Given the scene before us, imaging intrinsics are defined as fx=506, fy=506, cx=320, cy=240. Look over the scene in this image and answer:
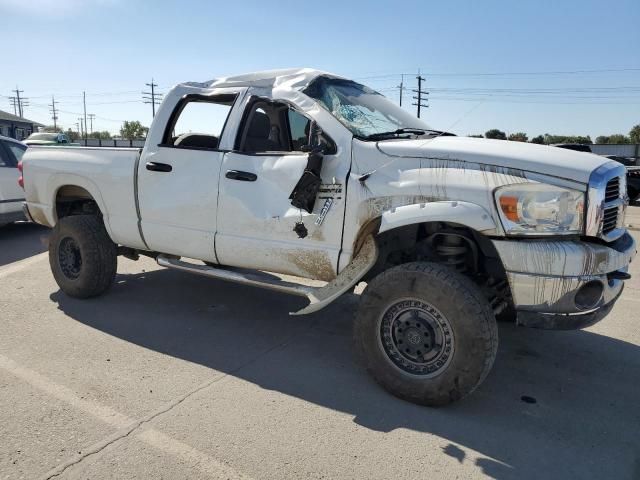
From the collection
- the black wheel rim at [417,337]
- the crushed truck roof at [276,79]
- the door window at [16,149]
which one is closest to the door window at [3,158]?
the door window at [16,149]

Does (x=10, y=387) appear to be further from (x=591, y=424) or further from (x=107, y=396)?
(x=591, y=424)

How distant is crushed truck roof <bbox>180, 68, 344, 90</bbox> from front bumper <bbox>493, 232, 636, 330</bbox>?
2038 millimetres

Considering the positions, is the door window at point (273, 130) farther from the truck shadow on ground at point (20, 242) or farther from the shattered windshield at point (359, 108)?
the truck shadow on ground at point (20, 242)

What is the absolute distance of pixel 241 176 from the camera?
394 cm

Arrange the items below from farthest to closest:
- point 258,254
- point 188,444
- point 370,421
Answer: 1. point 258,254
2. point 370,421
3. point 188,444

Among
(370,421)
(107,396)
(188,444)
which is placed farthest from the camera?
(107,396)

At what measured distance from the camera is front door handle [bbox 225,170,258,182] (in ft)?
12.8

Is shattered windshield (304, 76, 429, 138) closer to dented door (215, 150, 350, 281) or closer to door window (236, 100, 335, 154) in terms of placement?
door window (236, 100, 335, 154)

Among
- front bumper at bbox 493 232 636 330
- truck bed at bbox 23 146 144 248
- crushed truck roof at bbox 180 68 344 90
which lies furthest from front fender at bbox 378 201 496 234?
truck bed at bbox 23 146 144 248

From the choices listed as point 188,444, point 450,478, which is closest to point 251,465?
point 188,444

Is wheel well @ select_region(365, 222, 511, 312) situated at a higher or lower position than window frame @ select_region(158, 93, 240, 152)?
lower

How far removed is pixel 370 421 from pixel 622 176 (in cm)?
234

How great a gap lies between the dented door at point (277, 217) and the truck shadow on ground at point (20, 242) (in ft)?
12.4

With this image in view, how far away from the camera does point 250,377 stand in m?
3.64
